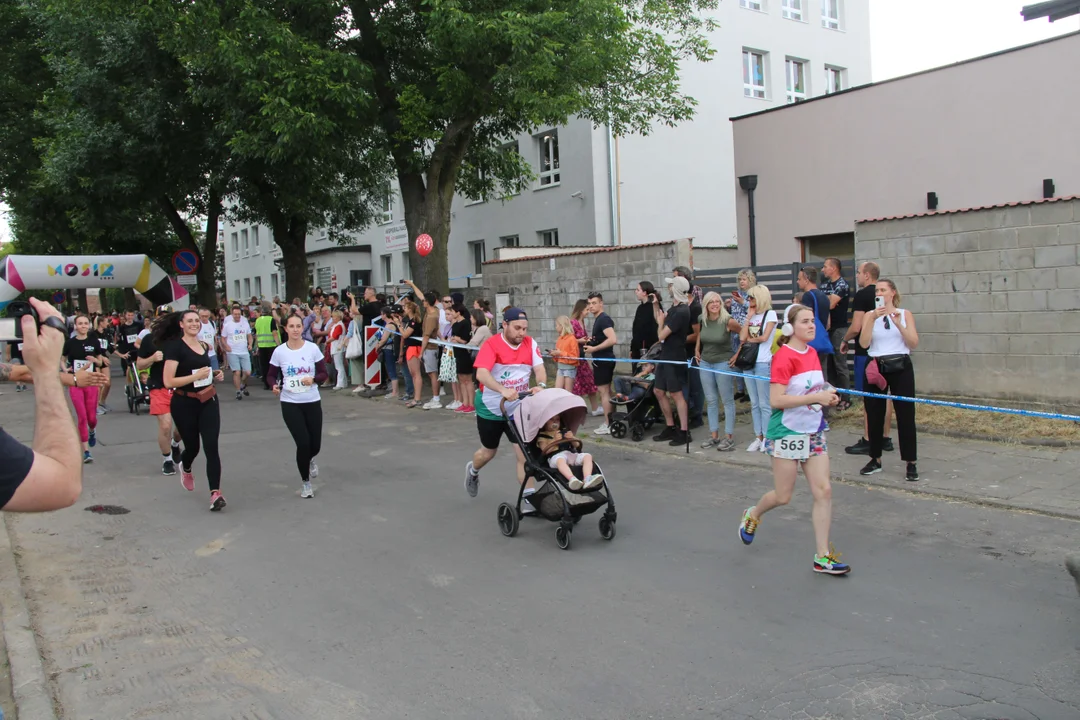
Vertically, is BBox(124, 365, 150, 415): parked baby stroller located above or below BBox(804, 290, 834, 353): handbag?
below

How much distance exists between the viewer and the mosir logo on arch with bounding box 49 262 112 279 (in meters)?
21.1

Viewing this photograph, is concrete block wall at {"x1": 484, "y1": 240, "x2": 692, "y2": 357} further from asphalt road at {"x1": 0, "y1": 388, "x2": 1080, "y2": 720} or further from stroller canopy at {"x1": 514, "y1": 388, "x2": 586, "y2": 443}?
asphalt road at {"x1": 0, "y1": 388, "x2": 1080, "y2": 720}

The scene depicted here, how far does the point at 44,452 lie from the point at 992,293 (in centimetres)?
1038

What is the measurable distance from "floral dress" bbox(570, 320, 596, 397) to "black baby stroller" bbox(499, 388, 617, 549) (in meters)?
4.98

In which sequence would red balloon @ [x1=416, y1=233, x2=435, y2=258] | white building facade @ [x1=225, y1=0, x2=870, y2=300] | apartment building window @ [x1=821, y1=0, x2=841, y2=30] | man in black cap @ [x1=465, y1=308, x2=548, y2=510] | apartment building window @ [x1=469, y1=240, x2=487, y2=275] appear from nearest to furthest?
man in black cap @ [x1=465, y1=308, x2=548, y2=510]
red balloon @ [x1=416, y1=233, x2=435, y2=258]
white building facade @ [x1=225, y1=0, x2=870, y2=300]
apartment building window @ [x1=821, y1=0, x2=841, y2=30]
apartment building window @ [x1=469, y1=240, x2=487, y2=275]

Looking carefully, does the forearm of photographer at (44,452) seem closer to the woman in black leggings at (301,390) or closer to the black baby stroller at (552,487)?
the black baby stroller at (552,487)

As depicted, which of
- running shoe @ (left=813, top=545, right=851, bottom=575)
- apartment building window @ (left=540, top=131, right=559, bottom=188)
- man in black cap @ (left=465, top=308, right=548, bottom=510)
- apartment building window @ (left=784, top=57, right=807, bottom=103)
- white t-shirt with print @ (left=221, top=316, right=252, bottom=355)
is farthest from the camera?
apartment building window @ (left=784, top=57, right=807, bottom=103)

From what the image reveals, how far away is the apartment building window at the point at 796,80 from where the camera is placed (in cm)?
3016

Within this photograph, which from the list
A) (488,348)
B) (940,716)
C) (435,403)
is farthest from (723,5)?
(940,716)

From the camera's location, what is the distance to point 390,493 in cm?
859

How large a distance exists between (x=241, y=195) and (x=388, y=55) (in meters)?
9.02

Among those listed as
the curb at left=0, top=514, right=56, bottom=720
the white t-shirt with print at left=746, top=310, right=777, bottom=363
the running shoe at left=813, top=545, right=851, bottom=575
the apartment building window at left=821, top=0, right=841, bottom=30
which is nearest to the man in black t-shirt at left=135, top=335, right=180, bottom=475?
the curb at left=0, top=514, right=56, bottom=720

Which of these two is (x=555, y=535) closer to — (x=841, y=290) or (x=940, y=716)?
(x=940, y=716)

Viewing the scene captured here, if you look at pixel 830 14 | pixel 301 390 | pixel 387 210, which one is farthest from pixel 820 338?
pixel 387 210
